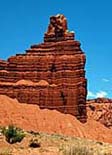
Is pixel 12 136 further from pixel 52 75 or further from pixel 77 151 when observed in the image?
pixel 52 75

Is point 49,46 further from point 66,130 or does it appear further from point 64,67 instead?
point 66,130

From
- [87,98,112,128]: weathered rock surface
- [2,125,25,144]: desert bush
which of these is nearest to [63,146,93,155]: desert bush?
[2,125,25,144]: desert bush

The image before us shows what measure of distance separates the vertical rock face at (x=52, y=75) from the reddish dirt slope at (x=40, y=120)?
5.83ft

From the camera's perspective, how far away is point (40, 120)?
96.4 meters

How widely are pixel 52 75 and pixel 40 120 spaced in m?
9.27

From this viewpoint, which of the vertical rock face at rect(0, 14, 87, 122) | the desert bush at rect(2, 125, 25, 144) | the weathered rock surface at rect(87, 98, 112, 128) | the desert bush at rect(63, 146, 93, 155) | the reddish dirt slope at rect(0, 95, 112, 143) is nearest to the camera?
the desert bush at rect(63, 146, 93, 155)

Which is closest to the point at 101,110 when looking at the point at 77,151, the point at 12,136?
the point at 12,136

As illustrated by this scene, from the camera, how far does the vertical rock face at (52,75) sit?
98875 millimetres

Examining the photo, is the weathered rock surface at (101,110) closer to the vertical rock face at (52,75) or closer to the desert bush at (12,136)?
the vertical rock face at (52,75)

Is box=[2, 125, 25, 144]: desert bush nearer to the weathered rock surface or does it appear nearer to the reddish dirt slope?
the reddish dirt slope

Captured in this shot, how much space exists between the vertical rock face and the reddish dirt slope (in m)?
1.78

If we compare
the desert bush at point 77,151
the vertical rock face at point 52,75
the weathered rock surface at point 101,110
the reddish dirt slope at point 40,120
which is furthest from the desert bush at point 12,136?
the weathered rock surface at point 101,110

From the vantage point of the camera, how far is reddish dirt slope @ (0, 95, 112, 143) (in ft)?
310

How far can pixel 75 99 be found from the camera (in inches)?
3878
